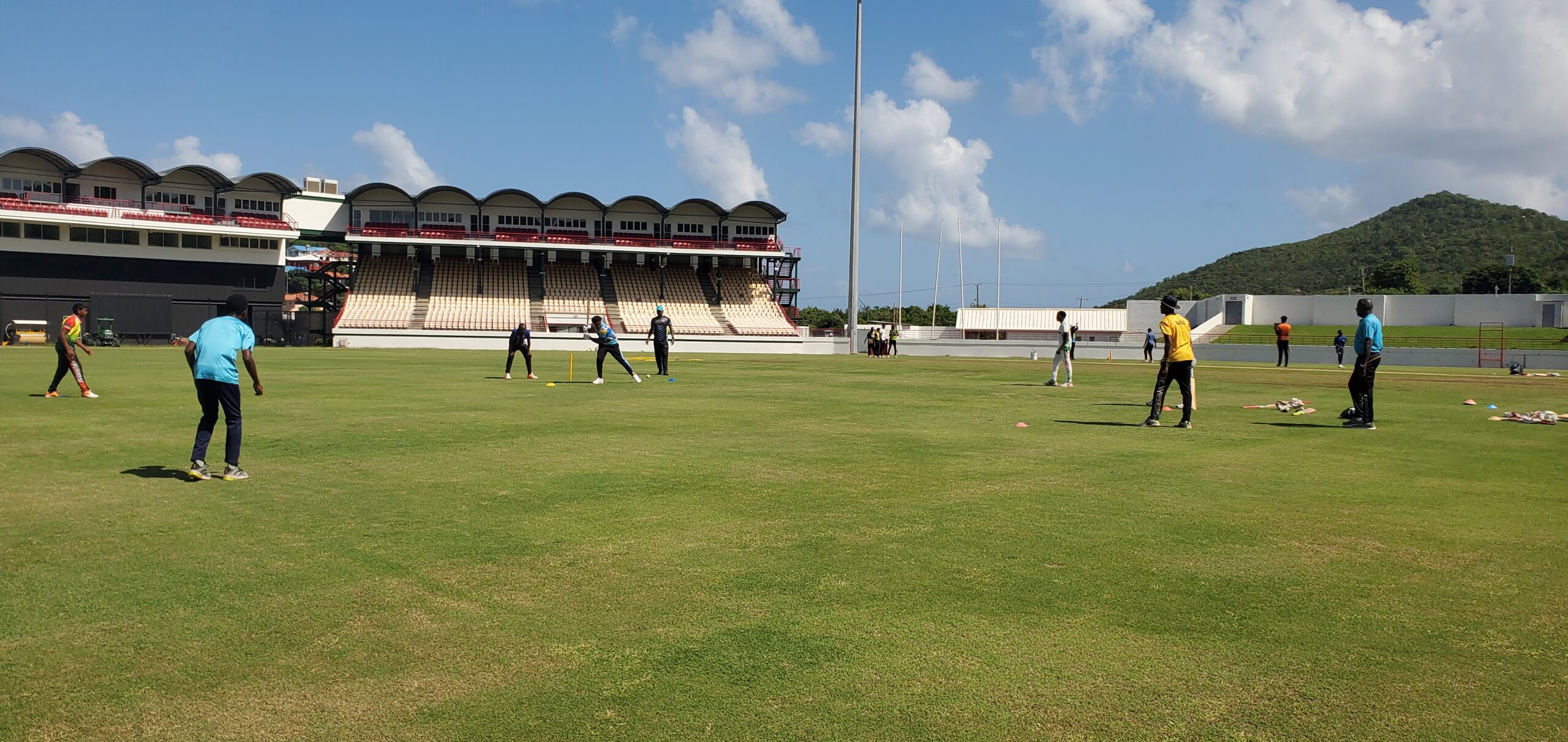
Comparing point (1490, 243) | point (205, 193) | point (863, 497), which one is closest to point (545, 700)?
point (863, 497)

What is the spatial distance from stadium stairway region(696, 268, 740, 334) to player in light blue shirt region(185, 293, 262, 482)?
5953 centimetres

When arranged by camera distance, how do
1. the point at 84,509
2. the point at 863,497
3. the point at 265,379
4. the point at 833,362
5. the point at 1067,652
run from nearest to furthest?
the point at 1067,652 < the point at 84,509 < the point at 863,497 < the point at 265,379 < the point at 833,362

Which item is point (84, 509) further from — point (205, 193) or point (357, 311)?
point (205, 193)

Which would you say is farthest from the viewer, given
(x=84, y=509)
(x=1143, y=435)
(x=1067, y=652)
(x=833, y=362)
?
(x=833, y=362)

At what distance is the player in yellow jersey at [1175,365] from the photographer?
15.0m

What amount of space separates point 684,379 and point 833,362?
1780 cm

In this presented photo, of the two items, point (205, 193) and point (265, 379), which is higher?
point (205, 193)

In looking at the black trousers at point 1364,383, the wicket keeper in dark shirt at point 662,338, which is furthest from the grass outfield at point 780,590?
the wicket keeper in dark shirt at point 662,338

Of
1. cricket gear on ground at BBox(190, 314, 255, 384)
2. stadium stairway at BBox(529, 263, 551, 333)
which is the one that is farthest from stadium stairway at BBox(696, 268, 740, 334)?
cricket gear on ground at BBox(190, 314, 255, 384)

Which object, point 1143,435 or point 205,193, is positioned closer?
point 1143,435

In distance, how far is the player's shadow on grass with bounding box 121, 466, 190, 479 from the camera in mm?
9828

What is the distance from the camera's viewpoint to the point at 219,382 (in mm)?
9688

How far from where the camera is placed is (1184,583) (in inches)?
237

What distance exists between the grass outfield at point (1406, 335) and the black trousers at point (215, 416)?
189 feet
